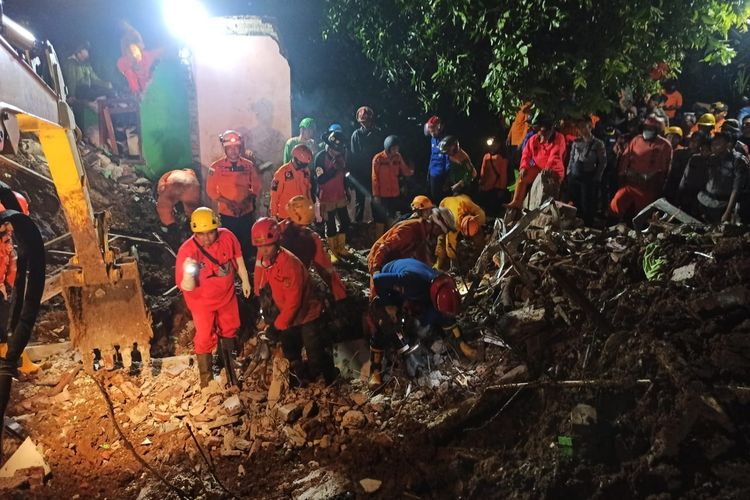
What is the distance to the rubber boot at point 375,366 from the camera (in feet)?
17.5

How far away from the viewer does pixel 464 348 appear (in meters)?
5.44

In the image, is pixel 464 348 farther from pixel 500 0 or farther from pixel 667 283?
pixel 500 0

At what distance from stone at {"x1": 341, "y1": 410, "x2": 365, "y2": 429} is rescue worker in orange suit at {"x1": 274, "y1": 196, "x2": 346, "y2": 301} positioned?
4.94 ft

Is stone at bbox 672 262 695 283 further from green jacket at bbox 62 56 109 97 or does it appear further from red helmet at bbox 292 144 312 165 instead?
green jacket at bbox 62 56 109 97

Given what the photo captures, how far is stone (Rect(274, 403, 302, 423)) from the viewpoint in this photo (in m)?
4.81

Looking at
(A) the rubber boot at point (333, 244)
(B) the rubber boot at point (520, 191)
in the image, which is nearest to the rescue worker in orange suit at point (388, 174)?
(A) the rubber boot at point (333, 244)

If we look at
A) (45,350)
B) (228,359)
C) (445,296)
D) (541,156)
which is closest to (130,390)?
(228,359)

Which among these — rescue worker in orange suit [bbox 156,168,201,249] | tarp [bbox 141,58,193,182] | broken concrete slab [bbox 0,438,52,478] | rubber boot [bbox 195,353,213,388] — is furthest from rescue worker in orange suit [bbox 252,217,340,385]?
tarp [bbox 141,58,193,182]

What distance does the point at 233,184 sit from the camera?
7117mm

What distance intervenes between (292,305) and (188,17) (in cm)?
783

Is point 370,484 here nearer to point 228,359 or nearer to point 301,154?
point 228,359

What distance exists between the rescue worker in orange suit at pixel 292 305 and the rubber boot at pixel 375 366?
0.42 m

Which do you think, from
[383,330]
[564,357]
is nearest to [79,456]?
[383,330]

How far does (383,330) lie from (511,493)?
246cm
